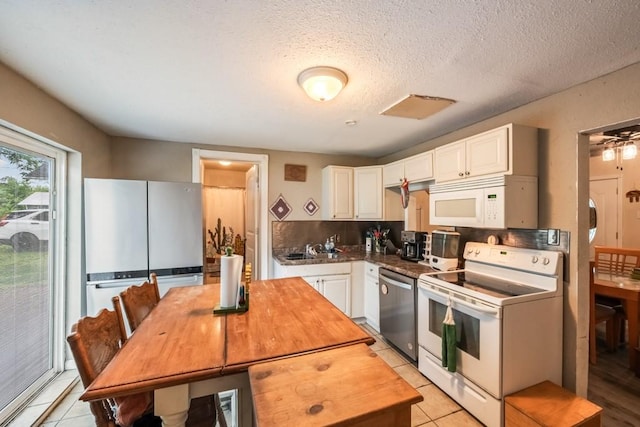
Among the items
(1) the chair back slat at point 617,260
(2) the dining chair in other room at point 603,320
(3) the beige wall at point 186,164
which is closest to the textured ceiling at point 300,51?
(3) the beige wall at point 186,164

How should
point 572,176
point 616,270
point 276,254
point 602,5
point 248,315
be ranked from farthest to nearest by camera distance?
1. point 276,254
2. point 616,270
3. point 572,176
4. point 248,315
5. point 602,5

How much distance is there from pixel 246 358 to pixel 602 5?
206 cm

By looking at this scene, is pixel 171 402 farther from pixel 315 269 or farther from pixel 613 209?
pixel 613 209

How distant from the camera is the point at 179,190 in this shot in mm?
2697

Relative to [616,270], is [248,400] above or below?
below

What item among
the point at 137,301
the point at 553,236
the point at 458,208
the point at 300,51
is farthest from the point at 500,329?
the point at 137,301

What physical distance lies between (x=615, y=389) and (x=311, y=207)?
10.8ft

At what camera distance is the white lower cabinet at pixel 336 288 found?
317 cm

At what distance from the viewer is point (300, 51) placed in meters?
1.47

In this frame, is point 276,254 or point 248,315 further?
point 276,254

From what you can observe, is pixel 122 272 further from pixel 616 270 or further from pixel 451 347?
pixel 616 270

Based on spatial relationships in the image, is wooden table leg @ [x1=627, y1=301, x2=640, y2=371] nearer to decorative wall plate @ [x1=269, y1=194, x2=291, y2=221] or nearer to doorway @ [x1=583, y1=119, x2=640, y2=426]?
doorway @ [x1=583, y1=119, x2=640, y2=426]

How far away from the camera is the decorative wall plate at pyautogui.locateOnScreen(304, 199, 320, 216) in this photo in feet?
12.5

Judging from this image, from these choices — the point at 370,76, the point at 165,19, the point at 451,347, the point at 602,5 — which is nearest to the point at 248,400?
the point at 451,347
